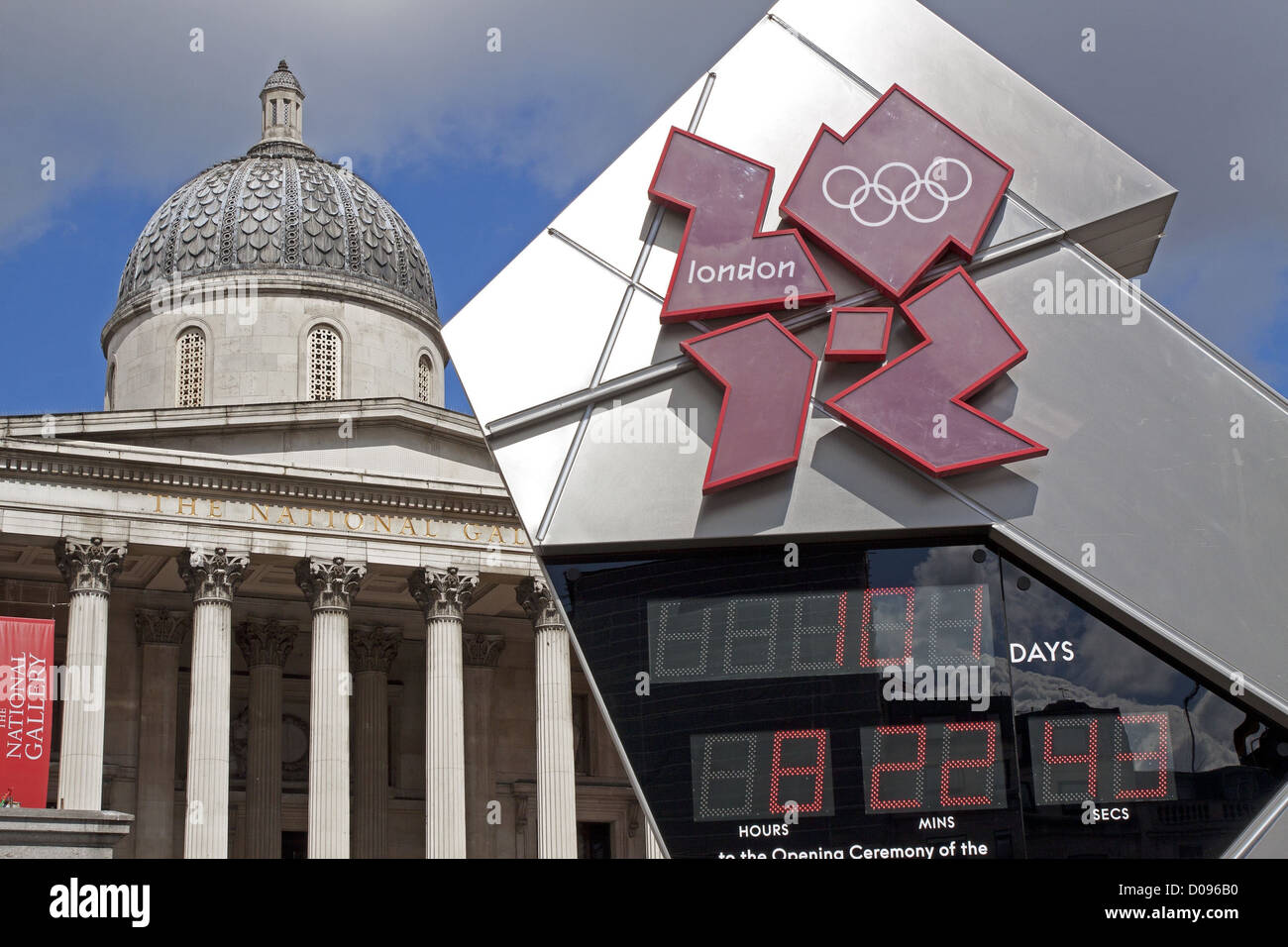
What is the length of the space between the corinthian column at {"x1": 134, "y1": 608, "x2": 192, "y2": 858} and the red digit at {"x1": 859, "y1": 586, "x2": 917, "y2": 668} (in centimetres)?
3180

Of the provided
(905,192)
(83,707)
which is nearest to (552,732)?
(83,707)

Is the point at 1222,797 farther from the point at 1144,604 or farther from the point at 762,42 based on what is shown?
the point at 762,42

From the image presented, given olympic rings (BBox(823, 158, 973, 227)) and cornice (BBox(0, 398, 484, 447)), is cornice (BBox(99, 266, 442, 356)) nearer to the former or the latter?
cornice (BBox(0, 398, 484, 447))

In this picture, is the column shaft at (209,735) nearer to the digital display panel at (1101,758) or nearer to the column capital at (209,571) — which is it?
the column capital at (209,571)

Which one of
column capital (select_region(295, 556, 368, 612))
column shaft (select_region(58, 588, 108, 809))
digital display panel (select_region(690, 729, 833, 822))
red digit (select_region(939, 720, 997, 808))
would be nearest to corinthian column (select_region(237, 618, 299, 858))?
column capital (select_region(295, 556, 368, 612))

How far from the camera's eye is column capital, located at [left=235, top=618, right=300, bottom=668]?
149 feet

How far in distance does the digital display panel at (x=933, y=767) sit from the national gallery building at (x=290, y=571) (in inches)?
1056

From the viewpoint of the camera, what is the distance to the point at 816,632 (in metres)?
14.3

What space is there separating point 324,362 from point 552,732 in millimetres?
14010

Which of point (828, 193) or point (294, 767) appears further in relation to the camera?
point (294, 767)

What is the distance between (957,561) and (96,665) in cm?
2812
